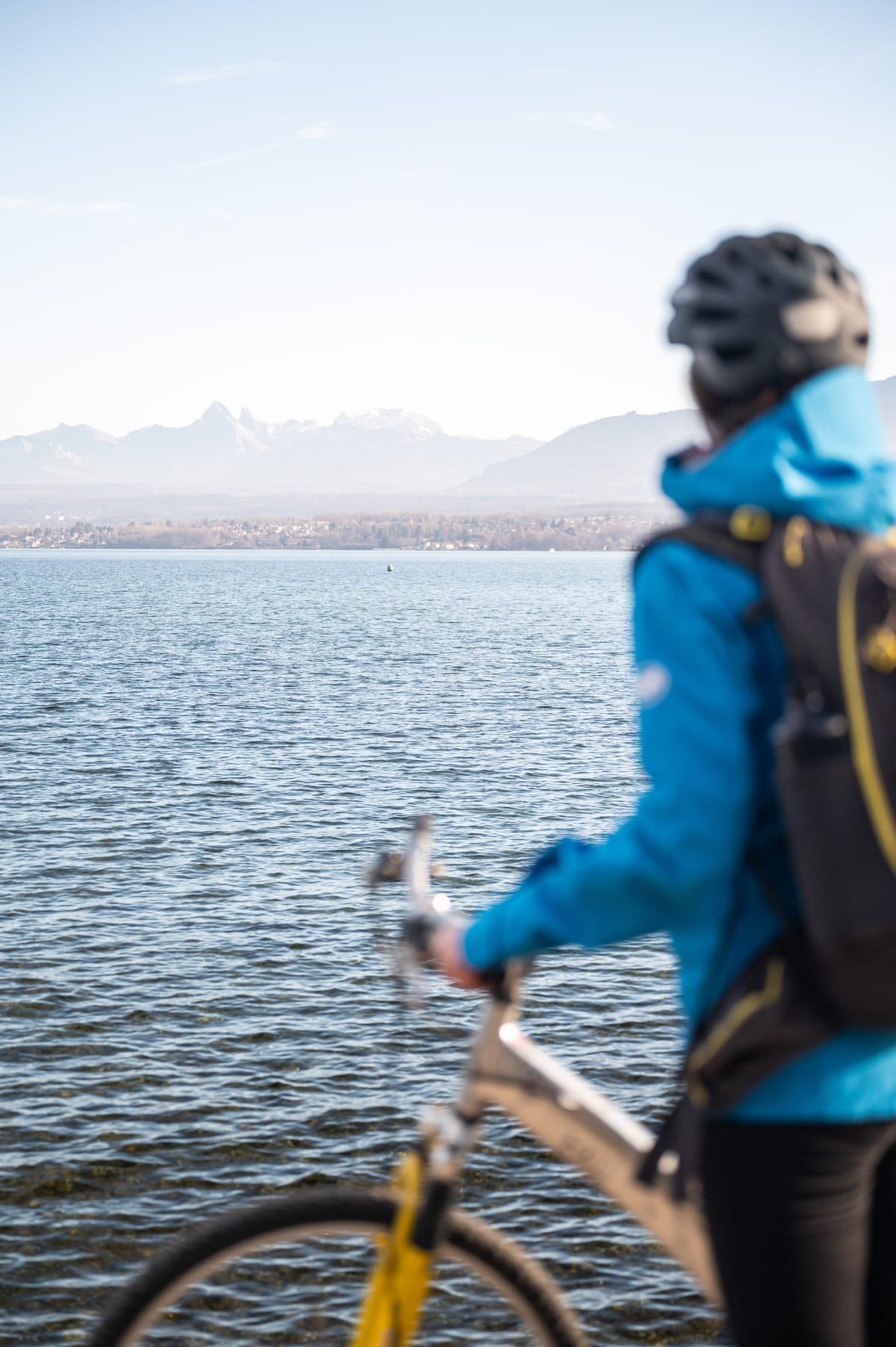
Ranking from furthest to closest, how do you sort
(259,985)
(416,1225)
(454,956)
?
(259,985)
(416,1225)
(454,956)

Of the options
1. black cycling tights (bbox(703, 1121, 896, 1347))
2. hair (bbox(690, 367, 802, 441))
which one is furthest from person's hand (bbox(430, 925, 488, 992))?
hair (bbox(690, 367, 802, 441))

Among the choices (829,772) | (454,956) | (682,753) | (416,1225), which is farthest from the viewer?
(416,1225)

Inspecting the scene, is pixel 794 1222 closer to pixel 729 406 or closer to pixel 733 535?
pixel 733 535

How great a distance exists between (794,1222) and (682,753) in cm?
87

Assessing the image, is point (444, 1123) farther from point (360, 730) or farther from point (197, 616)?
point (197, 616)

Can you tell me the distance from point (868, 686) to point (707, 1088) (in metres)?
0.77

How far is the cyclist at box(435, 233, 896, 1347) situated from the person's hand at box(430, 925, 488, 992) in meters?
0.11

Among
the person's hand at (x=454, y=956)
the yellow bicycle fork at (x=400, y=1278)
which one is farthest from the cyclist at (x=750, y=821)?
the yellow bicycle fork at (x=400, y=1278)

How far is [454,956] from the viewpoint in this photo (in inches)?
108

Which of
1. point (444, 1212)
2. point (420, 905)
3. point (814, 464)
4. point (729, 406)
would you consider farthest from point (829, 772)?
point (444, 1212)

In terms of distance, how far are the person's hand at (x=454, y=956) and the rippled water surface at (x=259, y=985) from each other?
0.85m

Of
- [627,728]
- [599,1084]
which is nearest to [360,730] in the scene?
[627,728]

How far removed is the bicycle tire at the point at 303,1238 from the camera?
294 cm

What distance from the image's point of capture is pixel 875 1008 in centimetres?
228
